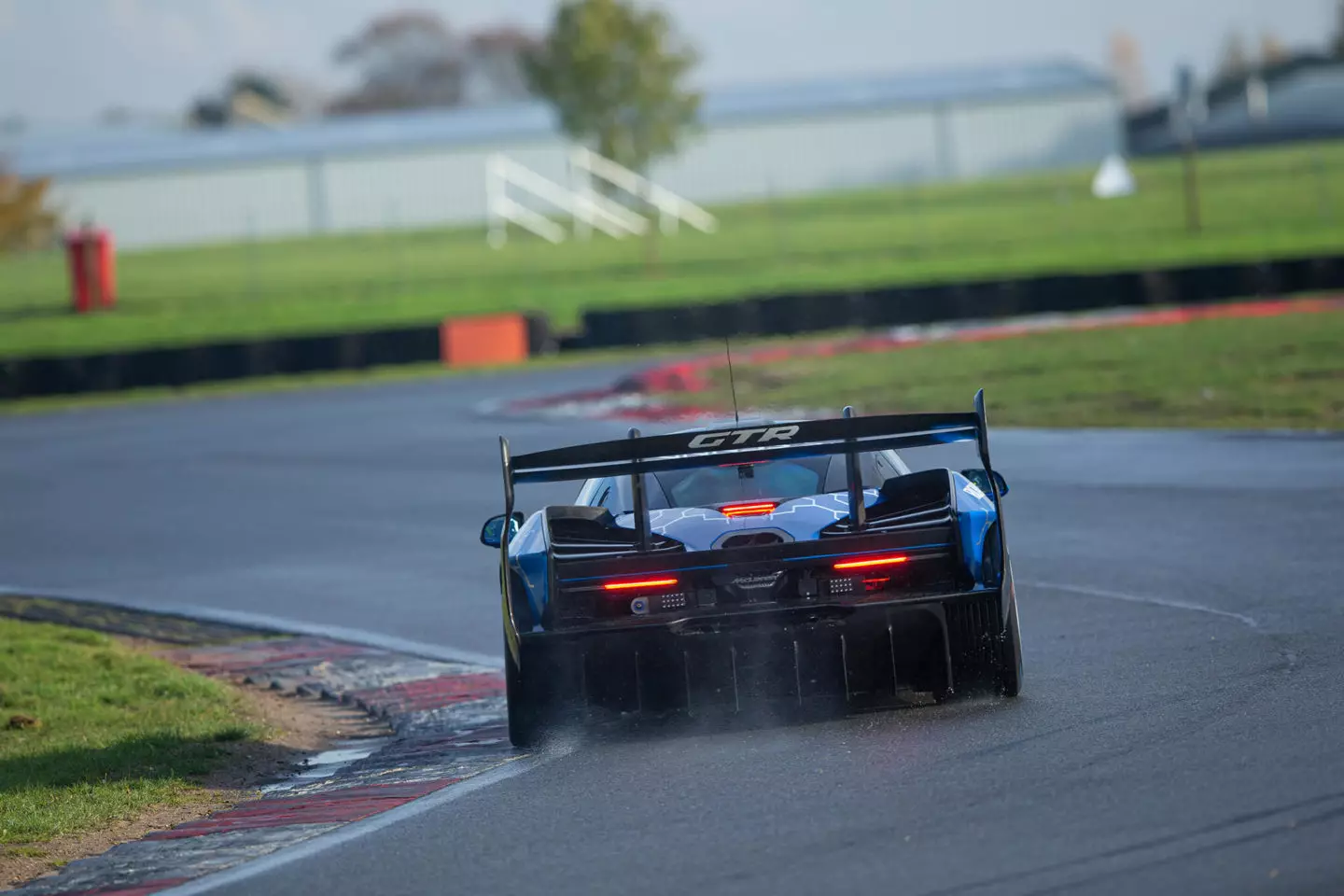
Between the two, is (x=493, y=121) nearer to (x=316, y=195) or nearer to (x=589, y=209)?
(x=316, y=195)

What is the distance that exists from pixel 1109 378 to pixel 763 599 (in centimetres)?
1531

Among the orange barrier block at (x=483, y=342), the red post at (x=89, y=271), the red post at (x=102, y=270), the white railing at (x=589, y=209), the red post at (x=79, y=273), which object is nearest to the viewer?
the orange barrier block at (x=483, y=342)

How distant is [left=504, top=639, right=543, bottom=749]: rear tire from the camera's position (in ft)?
23.8

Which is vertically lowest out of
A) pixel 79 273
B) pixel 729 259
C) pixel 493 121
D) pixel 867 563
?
pixel 867 563

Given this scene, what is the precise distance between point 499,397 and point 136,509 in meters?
8.87

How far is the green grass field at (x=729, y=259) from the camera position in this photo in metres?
40.8

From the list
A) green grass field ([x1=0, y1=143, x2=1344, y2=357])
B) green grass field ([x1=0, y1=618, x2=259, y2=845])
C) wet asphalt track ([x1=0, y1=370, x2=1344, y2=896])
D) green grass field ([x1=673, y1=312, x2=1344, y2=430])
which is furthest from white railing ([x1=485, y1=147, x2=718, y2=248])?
green grass field ([x1=0, y1=618, x2=259, y2=845])

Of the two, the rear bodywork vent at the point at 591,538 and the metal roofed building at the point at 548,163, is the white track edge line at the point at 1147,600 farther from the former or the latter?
the metal roofed building at the point at 548,163

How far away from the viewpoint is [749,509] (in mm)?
7570

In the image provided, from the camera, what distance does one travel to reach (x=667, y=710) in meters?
7.14

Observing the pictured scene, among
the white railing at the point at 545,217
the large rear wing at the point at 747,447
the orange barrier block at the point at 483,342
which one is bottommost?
the large rear wing at the point at 747,447

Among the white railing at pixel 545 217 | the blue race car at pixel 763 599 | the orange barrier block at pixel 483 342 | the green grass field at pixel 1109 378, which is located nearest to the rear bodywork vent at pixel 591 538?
the blue race car at pixel 763 599

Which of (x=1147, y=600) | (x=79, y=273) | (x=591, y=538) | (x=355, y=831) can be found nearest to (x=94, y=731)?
(x=591, y=538)

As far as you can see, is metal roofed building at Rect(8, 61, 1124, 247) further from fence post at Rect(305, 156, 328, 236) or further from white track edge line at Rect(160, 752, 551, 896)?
white track edge line at Rect(160, 752, 551, 896)
